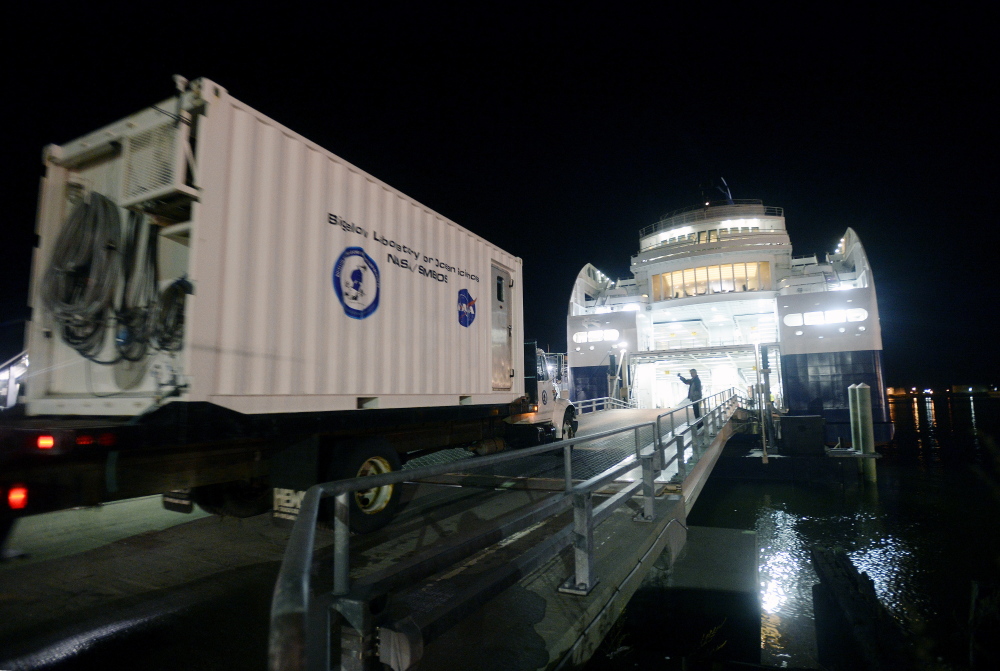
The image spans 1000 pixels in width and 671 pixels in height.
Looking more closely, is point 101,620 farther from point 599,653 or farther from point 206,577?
point 599,653

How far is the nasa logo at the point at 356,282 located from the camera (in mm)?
5305

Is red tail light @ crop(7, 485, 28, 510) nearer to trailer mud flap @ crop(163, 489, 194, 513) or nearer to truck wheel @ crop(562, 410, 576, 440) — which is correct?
trailer mud flap @ crop(163, 489, 194, 513)

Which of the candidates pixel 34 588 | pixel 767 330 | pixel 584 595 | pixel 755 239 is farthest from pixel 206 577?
pixel 767 330

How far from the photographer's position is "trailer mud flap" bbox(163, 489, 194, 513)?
→ 4.73m

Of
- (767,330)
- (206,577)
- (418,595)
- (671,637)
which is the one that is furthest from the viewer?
(767,330)

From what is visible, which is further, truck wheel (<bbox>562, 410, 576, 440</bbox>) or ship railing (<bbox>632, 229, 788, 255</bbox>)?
ship railing (<bbox>632, 229, 788, 255</bbox>)

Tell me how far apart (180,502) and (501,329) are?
501 cm

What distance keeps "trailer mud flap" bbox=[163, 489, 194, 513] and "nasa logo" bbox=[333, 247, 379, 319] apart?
2.24m

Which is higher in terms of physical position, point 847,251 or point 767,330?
point 847,251

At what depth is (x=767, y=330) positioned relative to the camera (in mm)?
29578

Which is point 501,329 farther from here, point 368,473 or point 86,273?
point 86,273

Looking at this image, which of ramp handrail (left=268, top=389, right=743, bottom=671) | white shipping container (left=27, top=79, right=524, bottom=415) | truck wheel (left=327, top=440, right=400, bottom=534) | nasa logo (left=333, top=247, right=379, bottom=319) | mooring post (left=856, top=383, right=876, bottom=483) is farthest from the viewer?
mooring post (left=856, top=383, right=876, bottom=483)

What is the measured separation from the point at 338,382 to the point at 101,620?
2488 millimetres

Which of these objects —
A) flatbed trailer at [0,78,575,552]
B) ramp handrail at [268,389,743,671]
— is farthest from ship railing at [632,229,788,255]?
ramp handrail at [268,389,743,671]
